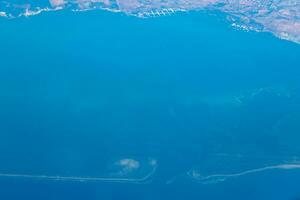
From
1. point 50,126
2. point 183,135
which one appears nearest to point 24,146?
point 50,126

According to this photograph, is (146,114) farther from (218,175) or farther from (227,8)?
(227,8)

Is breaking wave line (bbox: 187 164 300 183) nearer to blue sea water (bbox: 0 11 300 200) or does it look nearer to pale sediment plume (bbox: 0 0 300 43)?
blue sea water (bbox: 0 11 300 200)

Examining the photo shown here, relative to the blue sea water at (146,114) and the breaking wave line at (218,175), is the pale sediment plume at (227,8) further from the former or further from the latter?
the breaking wave line at (218,175)

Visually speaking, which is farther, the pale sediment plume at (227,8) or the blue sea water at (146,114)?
the pale sediment plume at (227,8)

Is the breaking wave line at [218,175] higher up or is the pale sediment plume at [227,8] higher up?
the pale sediment plume at [227,8]

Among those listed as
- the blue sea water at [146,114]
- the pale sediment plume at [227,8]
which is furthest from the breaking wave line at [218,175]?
the pale sediment plume at [227,8]

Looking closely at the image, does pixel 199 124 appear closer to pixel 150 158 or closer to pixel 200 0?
pixel 150 158
